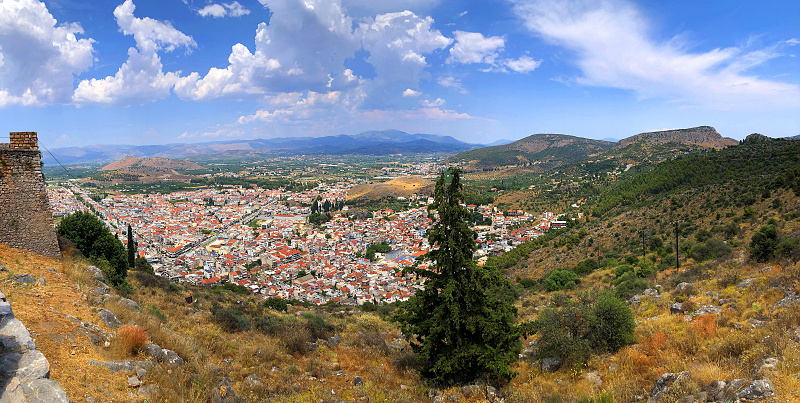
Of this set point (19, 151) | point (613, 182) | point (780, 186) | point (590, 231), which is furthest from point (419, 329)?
point (613, 182)

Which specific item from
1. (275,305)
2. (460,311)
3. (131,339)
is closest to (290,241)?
(275,305)

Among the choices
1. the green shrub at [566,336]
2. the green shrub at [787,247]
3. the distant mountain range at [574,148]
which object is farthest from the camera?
the distant mountain range at [574,148]

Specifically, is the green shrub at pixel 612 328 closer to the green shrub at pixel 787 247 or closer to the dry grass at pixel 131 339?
the green shrub at pixel 787 247

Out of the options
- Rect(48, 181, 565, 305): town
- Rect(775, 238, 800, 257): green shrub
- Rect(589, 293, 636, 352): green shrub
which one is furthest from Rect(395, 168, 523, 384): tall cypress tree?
Rect(48, 181, 565, 305): town

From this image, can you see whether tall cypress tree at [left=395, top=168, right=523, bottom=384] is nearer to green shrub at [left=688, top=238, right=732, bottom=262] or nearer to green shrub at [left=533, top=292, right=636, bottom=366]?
green shrub at [left=533, top=292, right=636, bottom=366]

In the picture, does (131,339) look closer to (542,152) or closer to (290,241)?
(290,241)

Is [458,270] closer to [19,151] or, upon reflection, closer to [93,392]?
[93,392]

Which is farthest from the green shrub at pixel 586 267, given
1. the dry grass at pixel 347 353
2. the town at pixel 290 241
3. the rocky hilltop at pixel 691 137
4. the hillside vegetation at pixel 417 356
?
the rocky hilltop at pixel 691 137
